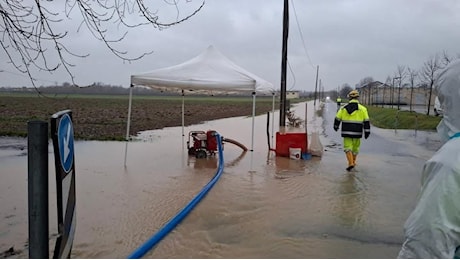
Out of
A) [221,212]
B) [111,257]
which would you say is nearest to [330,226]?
[221,212]

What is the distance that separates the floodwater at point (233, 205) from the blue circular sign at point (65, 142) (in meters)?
2.52

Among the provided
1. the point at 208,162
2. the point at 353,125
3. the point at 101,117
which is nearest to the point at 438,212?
the point at 353,125

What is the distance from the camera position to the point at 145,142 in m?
16.2

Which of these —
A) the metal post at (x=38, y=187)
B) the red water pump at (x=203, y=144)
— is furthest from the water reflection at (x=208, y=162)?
the metal post at (x=38, y=187)

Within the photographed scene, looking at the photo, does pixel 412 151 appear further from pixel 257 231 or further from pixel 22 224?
pixel 22 224

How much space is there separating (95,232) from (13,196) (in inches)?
110

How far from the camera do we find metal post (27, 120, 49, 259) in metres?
1.95

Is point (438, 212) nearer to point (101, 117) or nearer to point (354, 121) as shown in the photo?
point (354, 121)

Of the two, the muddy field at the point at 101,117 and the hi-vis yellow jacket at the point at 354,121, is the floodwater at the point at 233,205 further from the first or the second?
the muddy field at the point at 101,117

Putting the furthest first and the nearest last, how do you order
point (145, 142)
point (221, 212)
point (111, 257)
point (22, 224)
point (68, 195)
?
point (145, 142) < point (221, 212) < point (22, 224) < point (111, 257) < point (68, 195)

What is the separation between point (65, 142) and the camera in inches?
92.1

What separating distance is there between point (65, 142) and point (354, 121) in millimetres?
8857

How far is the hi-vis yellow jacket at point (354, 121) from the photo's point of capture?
10258mm

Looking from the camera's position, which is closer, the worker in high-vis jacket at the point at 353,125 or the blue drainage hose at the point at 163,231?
the blue drainage hose at the point at 163,231
